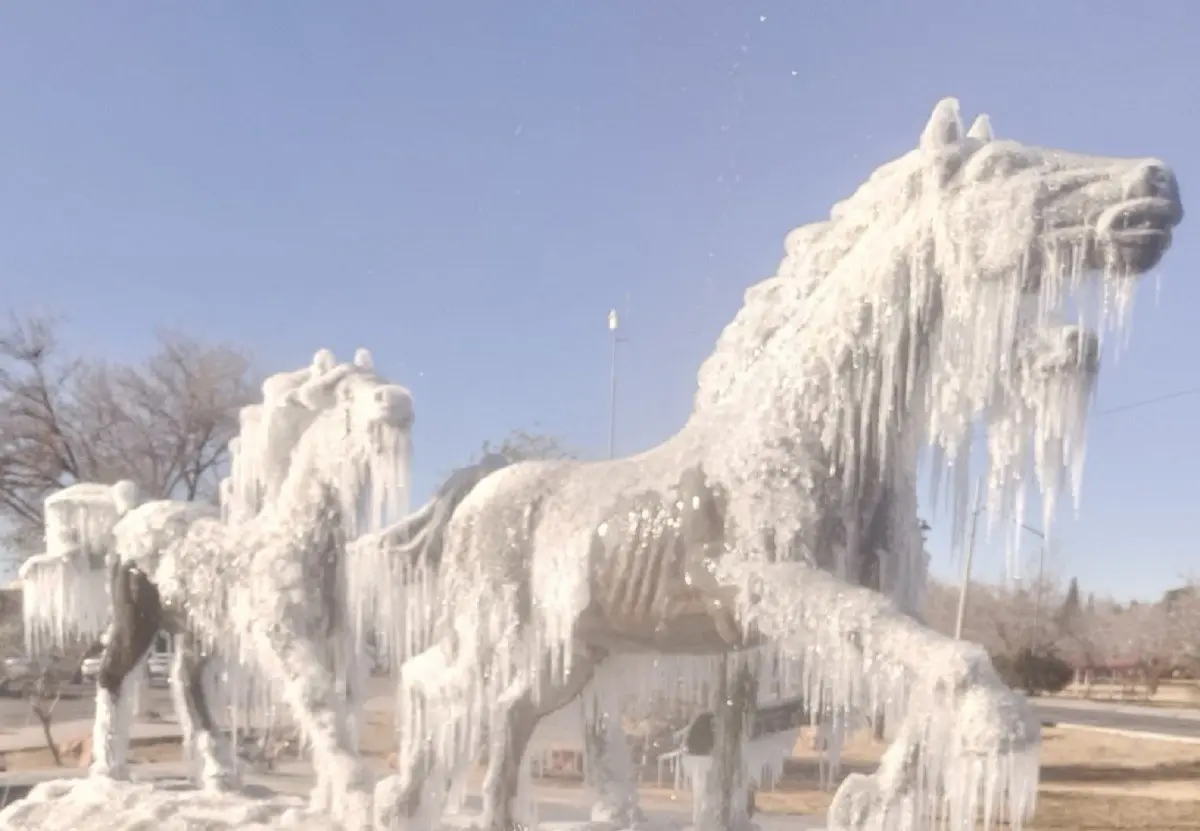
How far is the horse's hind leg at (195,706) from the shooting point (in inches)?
204

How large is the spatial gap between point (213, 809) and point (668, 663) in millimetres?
2046

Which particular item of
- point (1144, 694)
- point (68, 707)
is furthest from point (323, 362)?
point (1144, 694)

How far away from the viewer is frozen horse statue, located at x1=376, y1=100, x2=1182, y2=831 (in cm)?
279

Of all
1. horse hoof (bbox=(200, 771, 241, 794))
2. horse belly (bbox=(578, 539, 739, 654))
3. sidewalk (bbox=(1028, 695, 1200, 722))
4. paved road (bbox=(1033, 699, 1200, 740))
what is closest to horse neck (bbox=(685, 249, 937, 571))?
horse belly (bbox=(578, 539, 739, 654))

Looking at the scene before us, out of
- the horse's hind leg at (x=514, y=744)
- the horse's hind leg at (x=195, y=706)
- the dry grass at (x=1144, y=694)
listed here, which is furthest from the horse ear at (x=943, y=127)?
the dry grass at (x=1144, y=694)

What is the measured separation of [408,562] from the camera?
4.17m

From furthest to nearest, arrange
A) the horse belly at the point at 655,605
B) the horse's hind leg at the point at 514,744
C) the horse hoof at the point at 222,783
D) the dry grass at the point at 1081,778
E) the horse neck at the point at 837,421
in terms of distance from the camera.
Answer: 1. the dry grass at the point at 1081,778
2. the horse hoof at the point at 222,783
3. the horse's hind leg at the point at 514,744
4. the horse belly at the point at 655,605
5. the horse neck at the point at 837,421

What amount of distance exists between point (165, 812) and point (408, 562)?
155 centimetres

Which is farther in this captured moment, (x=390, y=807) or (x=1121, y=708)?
(x=1121, y=708)

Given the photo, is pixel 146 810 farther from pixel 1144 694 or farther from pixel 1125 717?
pixel 1144 694

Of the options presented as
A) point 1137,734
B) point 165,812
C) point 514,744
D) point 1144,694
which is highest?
point 514,744

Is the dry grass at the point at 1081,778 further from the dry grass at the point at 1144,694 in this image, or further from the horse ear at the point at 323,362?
the dry grass at the point at 1144,694

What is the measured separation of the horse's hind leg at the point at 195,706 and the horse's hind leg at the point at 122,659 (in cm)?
19

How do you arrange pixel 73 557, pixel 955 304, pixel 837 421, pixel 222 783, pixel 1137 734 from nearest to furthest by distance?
pixel 955 304 < pixel 837 421 < pixel 222 783 < pixel 73 557 < pixel 1137 734
